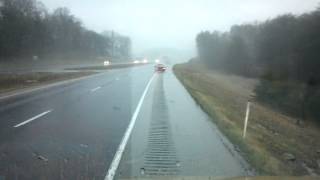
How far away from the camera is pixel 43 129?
505 inches

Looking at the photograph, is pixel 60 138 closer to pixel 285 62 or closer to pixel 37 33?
pixel 285 62

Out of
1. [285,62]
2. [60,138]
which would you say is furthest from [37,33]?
[60,138]

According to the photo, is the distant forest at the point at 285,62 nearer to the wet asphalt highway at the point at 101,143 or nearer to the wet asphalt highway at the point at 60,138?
the wet asphalt highway at the point at 101,143

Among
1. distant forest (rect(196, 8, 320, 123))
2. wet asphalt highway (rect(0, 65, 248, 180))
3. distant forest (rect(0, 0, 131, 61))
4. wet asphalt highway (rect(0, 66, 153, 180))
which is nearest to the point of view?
wet asphalt highway (rect(0, 66, 153, 180))

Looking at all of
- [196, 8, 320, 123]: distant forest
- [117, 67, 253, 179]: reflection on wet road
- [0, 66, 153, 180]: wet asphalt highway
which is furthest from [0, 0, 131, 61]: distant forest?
[117, 67, 253, 179]: reflection on wet road

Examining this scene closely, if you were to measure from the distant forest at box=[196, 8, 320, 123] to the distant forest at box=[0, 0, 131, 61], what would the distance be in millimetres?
42305

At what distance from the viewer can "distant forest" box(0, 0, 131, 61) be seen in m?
81.9

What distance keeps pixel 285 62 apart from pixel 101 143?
51411 mm

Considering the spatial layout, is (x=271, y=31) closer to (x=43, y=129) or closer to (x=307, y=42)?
(x=307, y=42)

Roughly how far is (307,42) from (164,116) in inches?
1607

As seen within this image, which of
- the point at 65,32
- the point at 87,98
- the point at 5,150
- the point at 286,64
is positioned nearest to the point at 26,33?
the point at 65,32

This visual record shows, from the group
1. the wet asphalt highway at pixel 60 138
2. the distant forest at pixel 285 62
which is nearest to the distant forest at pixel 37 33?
the distant forest at pixel 285 62

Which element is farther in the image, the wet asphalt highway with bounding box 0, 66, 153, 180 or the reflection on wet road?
the reflection on wet road

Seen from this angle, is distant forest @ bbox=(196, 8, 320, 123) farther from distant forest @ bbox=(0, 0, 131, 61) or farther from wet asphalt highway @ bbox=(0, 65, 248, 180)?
distant forest @ bbox=(0, 0, 131, 61)
